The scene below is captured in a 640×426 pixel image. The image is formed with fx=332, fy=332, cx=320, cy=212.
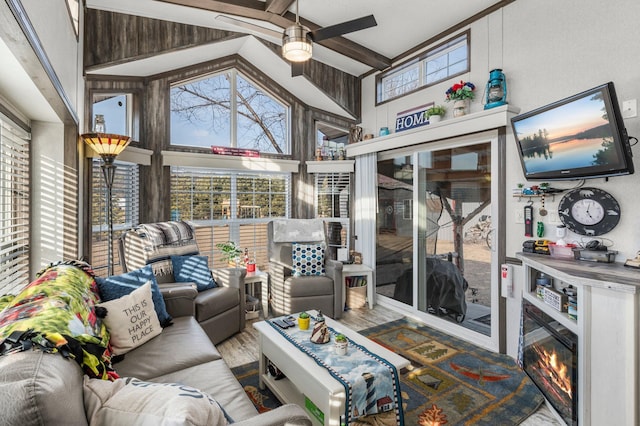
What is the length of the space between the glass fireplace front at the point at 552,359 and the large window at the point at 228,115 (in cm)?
362

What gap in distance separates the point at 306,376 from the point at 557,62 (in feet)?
9.85

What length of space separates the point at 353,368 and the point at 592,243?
1.92m

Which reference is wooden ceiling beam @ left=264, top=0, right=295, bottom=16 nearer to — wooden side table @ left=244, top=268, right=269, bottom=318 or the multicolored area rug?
wooden side table @ left=244, top=268, right=269, bottom=318

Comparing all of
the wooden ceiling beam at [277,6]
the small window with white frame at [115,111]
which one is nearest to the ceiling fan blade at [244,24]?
the wooden ceiling beam at [277,6]

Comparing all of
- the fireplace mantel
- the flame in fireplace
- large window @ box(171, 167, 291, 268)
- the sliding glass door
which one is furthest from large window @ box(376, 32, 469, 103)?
the flame in fireplace

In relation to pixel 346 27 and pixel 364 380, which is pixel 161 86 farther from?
pixel 364 380

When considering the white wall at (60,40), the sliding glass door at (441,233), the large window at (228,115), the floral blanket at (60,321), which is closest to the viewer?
the floral blanket at (60,321)

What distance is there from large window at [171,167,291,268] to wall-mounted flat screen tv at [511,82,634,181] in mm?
3105

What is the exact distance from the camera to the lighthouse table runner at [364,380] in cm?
170

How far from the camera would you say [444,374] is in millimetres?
2605

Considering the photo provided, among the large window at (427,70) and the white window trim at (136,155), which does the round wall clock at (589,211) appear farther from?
the white window trim at (136,155)

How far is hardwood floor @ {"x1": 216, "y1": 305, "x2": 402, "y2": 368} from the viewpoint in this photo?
290 centimetres

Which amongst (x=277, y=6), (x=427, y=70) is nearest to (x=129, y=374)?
(x=277, y=6)

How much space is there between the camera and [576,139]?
226 centimetres
